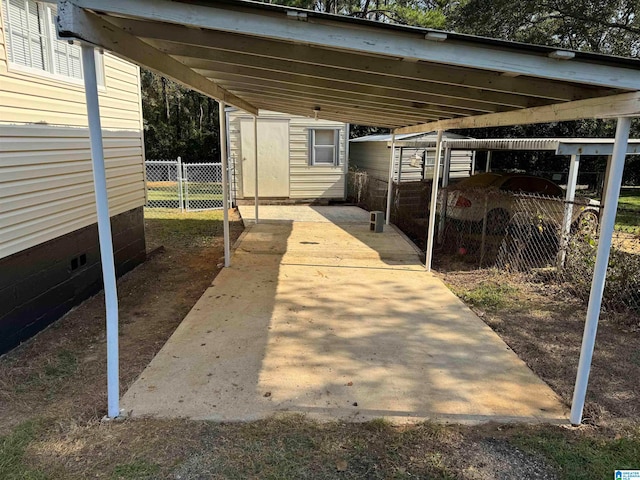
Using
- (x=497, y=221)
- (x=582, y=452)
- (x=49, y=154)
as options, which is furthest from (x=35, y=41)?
(x=497, y=221)

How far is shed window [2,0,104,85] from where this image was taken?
3990 millimetres

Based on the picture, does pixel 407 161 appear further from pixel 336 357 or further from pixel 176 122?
pixel 176 122

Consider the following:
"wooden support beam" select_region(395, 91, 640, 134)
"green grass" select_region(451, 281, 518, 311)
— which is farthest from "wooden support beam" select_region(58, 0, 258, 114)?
"green grass" select_region(451, 281, 518, 311)

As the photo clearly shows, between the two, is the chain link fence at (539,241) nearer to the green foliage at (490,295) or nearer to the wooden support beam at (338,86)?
the green foliage at (490,295)

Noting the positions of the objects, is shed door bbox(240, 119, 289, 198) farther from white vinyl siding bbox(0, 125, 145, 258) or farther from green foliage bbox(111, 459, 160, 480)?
green foliage bbox(111, 459, 160, 480)

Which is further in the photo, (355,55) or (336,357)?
(336,357)

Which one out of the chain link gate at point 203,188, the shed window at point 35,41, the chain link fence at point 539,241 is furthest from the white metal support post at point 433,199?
the chain link gate at point 203,188

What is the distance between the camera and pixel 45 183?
433 cm

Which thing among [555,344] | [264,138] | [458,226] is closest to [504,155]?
[264,138]

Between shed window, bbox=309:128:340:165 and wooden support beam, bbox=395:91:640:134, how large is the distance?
794 cm

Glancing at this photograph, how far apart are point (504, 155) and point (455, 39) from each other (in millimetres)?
18107

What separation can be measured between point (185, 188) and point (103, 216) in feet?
34.6

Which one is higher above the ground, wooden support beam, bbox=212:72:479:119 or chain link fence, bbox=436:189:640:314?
wooden support beam, bbox=212:72:479:119

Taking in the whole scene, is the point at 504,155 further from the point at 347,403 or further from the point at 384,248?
the point at 347,403
